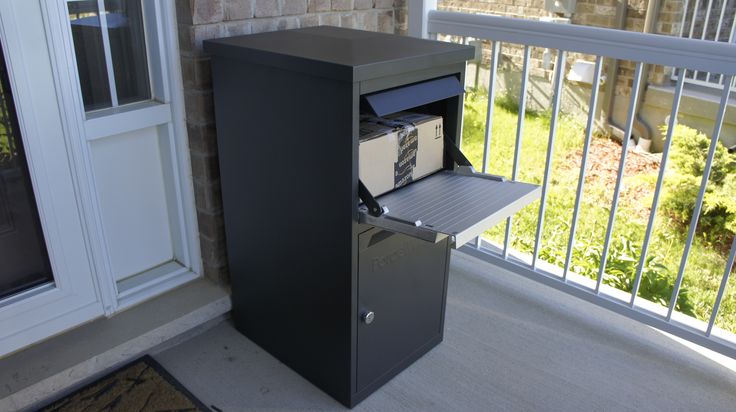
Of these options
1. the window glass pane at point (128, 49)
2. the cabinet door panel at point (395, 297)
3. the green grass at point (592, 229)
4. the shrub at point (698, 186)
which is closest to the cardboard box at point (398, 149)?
the cabinet door panel at point (395, 297)

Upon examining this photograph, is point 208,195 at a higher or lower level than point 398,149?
lower

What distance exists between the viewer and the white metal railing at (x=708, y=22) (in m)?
4.64

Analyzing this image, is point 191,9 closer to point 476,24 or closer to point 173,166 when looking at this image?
point 173,166

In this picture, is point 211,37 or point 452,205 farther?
point 211,37

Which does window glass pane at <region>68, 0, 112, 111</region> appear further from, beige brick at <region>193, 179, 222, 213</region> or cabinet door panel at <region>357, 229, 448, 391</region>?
cabinet door panel at <region>357, 229, 448, 391</region>

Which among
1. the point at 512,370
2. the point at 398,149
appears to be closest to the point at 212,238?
the point at 398,149

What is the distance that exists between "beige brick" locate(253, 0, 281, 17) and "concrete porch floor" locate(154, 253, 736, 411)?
1145 mm

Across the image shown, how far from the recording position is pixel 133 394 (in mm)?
1874

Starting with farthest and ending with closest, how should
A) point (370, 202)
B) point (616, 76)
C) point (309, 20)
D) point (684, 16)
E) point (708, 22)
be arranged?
point (616, 76), point (708, 22), point (684, 16), point (309, 20), point (370, 202)

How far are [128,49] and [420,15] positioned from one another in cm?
116

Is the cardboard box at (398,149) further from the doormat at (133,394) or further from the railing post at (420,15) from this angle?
the doormat at (133,394)

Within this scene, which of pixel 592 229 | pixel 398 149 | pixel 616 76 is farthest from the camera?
pixel 616 76

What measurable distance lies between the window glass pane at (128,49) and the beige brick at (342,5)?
701mm

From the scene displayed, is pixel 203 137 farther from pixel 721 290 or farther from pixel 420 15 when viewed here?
pixel 721 290
